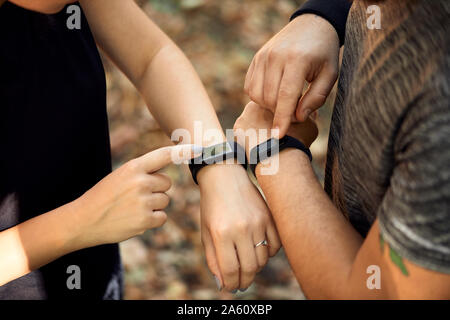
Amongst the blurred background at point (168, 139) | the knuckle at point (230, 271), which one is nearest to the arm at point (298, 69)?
the knuckle at point (230, 271)

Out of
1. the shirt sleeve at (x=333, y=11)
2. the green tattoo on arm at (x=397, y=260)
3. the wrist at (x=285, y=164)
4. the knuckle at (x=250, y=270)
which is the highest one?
the shirt sleeve at (x=333, y=11)

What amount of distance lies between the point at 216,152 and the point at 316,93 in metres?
0.31

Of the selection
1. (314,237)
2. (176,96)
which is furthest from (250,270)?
(176,96)

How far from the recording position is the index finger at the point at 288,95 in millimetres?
1146

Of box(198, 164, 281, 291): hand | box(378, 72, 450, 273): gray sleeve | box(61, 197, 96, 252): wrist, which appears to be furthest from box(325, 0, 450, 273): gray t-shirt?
box(61, 197, 96, 252): wrist

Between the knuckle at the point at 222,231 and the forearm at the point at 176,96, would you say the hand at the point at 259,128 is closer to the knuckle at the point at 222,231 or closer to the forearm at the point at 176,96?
the forearm at the point at 176,96

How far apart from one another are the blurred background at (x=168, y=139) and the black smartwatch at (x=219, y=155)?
1357 millimetres

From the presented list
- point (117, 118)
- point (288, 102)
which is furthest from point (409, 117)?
point (117, 118)

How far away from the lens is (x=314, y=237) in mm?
969

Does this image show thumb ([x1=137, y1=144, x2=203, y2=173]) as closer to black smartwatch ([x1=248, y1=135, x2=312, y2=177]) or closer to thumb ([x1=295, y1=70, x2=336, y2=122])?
black smartwatch ([x1=248, y1=135, x2=312, y2=177])

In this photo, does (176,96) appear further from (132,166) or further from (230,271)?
(230,271)

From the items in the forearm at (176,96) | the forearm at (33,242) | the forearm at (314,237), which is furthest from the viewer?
the forearm at (176,96)

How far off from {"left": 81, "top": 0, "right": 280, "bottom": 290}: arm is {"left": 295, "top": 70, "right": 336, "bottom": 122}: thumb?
234 mm
